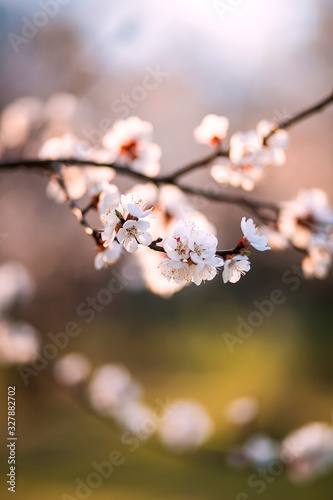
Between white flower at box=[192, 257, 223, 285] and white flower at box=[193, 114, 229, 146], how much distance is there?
643mm

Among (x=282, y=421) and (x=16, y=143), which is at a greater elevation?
(x=16, y=143)

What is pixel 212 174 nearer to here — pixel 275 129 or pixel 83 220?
pixel 275 129

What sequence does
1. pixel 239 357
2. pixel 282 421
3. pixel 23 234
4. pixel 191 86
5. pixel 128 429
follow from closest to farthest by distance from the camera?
pixel 128 429 → pixel 282 421 → pixel 23 234 → pixel 191 86 → pixel 239 357

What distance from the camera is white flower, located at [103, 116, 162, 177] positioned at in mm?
1258

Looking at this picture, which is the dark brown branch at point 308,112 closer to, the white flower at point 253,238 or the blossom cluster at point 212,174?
the blossom cluster at point 212,174

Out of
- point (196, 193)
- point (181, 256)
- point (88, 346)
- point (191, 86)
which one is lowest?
point (88, 346)

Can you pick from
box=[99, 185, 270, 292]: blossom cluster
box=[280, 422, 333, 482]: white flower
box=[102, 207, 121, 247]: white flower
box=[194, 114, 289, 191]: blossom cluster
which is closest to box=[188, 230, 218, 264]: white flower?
box=[99, 185, 270, 292]: blossom cluster

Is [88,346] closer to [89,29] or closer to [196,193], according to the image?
[89,29]

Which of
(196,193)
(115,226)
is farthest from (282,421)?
(115,226)

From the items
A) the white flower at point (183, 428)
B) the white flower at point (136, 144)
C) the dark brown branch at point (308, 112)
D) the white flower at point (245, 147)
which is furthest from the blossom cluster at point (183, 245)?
the white flower at point (183, 428)

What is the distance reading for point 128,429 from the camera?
251 centimetres

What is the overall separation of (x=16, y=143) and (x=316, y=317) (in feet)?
20.3

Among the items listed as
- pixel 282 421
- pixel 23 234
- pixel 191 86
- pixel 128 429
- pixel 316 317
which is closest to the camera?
pixel 128 429

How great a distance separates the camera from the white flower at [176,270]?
0.65 meters
